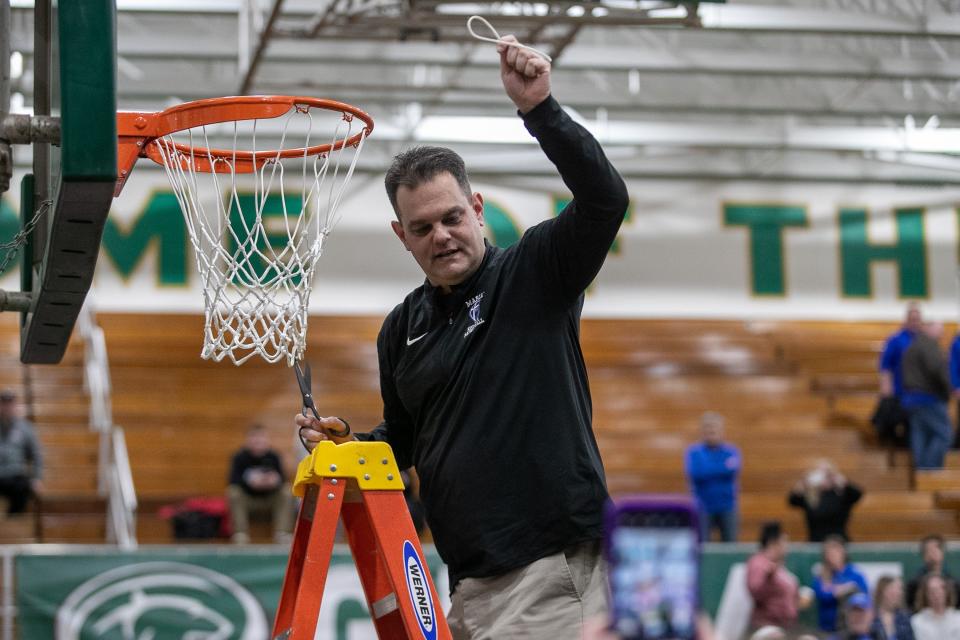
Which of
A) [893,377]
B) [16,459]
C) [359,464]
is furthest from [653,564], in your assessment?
[893,377]

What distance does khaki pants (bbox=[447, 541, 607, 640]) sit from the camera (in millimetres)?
3338

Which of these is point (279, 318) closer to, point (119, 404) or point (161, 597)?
point (161, 597)

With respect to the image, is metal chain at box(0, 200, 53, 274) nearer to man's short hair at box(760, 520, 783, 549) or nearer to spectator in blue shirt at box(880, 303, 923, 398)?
man's short hair at box(760, 520, 783, 549)

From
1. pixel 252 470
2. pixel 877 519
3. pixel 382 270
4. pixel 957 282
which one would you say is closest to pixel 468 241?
pixel 252 470

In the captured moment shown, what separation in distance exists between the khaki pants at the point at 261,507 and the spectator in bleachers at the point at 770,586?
489 cm

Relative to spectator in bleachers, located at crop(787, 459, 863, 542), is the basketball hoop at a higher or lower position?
higher

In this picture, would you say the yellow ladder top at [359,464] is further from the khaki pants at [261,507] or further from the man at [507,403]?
the khaki pants at [261,507]

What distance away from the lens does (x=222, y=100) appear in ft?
13.7

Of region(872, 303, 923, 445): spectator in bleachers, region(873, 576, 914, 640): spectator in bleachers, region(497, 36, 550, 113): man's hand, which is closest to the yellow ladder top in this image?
region(497, 36, 550, 113): man's hand

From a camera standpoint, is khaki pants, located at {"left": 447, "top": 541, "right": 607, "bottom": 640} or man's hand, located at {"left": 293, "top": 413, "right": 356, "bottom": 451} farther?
man's hand, located at {"left": 293, "top": 413, "right": 356, "bottom": 451}

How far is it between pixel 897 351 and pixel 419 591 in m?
13.6

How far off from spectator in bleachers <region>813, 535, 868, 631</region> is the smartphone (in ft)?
34.0

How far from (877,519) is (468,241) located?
13488mm

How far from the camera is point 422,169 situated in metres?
3.56
